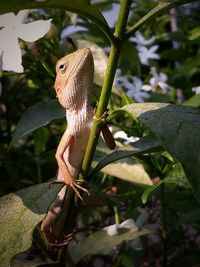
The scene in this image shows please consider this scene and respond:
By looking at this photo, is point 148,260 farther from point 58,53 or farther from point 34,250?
point 58,53

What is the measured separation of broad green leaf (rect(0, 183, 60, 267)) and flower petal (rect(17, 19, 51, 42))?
20 centimetres

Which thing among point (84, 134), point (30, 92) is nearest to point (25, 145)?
point (30, 92)

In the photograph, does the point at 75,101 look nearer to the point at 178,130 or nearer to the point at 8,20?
the point at 8,20

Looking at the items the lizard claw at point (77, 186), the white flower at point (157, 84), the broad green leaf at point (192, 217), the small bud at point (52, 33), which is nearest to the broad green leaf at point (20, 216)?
the lizard claw at point (77, 186)

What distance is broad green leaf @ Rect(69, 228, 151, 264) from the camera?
35.8 inches

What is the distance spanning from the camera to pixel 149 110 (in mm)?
550

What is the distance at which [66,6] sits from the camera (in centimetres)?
51

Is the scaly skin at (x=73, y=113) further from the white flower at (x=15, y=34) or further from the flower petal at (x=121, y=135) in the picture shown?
the flower petal at (x=121, y=135)

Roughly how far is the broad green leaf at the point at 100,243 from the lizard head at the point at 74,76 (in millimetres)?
285

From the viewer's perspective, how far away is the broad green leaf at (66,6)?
17.3 inches

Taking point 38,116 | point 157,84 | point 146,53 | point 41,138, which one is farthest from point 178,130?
point 146,53

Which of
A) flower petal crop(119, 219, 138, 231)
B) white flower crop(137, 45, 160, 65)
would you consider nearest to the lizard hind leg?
flower petal crop(119, 219, 138, 231)

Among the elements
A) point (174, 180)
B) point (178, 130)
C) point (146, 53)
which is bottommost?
point (146, 53)

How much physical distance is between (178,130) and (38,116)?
1.45 feet
